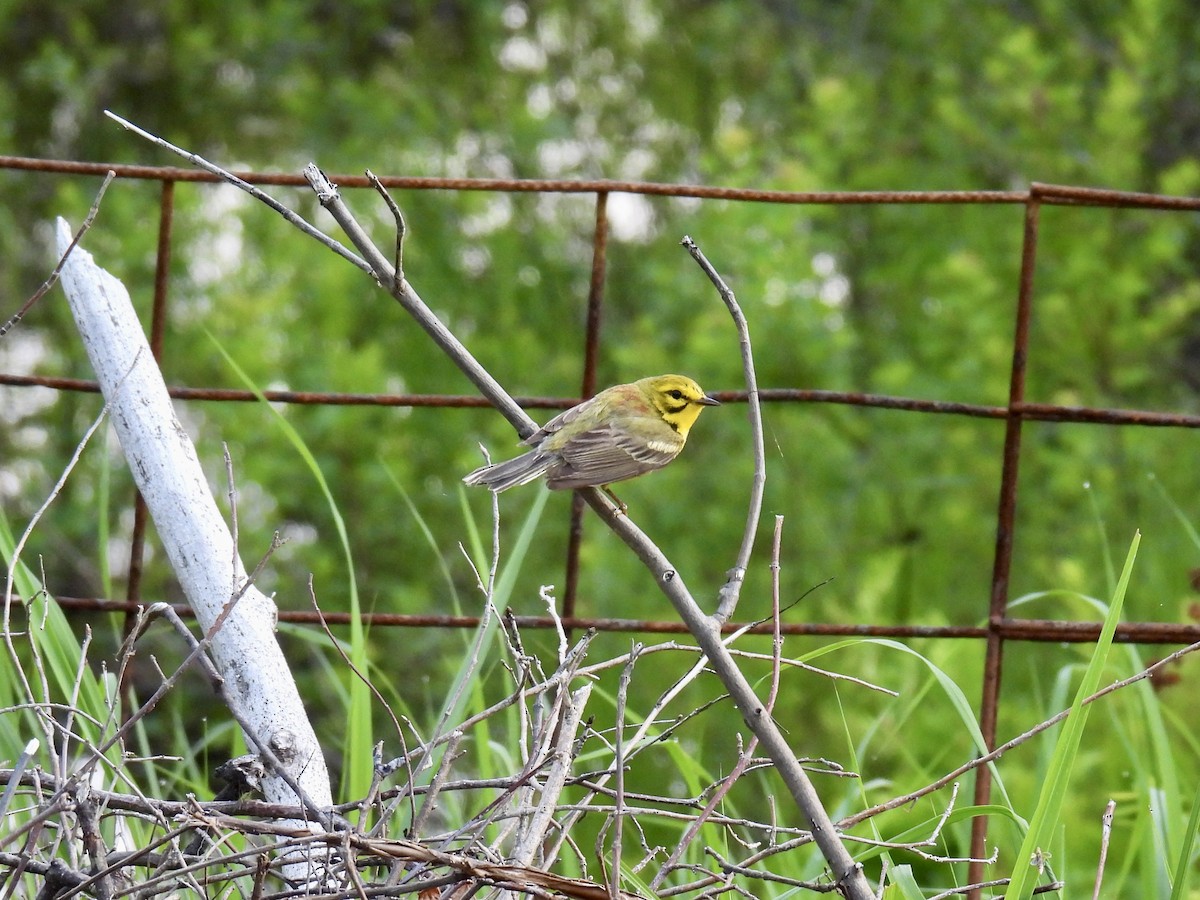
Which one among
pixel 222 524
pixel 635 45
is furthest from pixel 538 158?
pixel 222 524

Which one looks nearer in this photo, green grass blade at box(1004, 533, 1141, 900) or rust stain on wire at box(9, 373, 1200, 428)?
green grass blade at box(1004, 533, 1141, 900)

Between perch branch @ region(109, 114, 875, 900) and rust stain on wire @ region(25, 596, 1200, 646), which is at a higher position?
perch branch @ region(109, 114, 875, 900)

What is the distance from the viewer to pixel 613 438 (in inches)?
124

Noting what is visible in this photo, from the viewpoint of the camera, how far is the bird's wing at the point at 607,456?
2867mm

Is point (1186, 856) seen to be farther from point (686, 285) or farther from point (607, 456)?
point (686, 285)

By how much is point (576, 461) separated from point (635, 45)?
29.4 feet

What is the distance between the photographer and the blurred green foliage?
6652 millimetres

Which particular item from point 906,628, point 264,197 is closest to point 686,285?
point 906,628

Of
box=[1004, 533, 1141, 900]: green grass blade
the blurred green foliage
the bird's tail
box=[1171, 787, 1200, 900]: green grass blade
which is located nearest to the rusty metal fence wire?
the bird's tail

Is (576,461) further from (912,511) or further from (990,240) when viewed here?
(990,240)

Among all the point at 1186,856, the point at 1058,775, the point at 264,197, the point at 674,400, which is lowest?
the point at 1186,856

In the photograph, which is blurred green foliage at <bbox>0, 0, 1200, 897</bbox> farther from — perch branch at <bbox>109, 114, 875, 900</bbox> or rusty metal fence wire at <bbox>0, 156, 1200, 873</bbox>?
perch branch at <bbox>109, 114, 875, 900</bbox>

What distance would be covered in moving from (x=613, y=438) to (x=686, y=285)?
4.66 m

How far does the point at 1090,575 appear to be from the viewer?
704 centimetres
